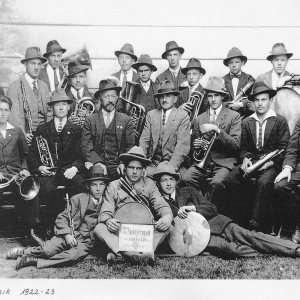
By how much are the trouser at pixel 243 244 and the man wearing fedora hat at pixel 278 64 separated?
1756 mm

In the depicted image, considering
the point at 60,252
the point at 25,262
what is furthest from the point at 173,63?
the point at 25,262

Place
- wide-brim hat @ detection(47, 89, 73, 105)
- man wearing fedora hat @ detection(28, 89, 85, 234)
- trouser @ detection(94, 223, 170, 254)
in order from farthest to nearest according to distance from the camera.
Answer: wide-brim hat @ detection(47, 89, 73, 105) → man wearing fedora hat @ detection(28, 89, 85, 234) → trouser @ detection(94, 223, 170, 254)

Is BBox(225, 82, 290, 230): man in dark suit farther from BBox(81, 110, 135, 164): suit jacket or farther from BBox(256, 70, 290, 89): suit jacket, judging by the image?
BBox(81, 110, 135, 164): suit jacket

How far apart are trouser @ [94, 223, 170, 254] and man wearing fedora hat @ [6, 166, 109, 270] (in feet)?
0.30

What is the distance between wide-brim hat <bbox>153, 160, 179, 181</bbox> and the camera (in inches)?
195

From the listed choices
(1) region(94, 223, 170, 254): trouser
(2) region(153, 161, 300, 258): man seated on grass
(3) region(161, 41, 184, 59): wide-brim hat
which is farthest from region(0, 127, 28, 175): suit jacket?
(3) region(161, 41, 184, 59): wide-brim hat

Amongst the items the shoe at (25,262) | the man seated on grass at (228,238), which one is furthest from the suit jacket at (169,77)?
the shoe at (25,262)

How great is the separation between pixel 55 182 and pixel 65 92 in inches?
41.9

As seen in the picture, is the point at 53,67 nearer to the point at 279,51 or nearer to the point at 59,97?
the point at 59,97

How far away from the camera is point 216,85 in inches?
202

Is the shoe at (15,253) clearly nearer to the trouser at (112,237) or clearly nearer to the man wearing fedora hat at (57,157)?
the man wearing fedora hat at (57,157)
